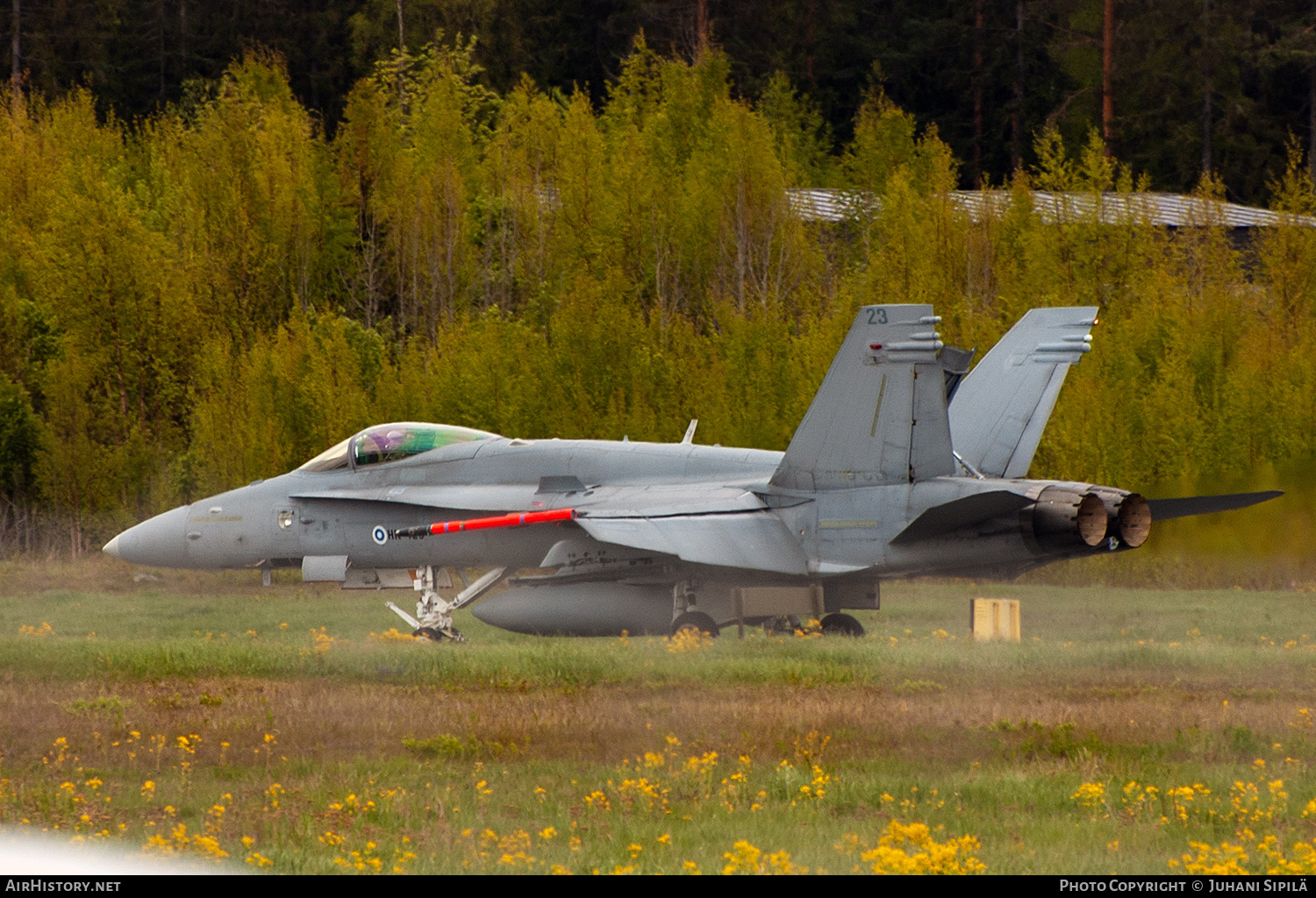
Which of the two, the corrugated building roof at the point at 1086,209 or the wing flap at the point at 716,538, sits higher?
the corrugated building roof at the point at 1086,209

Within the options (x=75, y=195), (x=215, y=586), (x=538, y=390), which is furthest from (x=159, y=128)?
(x=215, y=586)

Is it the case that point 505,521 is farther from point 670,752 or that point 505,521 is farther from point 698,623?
point 670,752

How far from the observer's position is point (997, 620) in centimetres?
1667

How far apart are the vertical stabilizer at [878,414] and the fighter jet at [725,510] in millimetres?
18

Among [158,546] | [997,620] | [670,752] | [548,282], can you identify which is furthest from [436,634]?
[548,282]

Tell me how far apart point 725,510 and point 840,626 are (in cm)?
205

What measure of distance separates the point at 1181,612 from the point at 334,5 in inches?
1783

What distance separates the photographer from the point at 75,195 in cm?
3416

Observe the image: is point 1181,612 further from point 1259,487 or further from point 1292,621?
point 1259,487

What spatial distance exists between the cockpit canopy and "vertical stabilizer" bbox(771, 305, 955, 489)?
12.9 feet

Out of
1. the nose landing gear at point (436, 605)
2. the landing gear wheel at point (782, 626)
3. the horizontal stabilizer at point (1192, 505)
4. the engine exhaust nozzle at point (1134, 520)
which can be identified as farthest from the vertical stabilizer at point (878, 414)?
the nose landing gear at point (436, 605)

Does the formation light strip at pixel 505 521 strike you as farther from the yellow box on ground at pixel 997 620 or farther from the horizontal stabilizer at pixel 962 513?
the yellow box on ground at pixel 997 620

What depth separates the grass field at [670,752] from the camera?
22.8 feet

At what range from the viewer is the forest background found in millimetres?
29922
